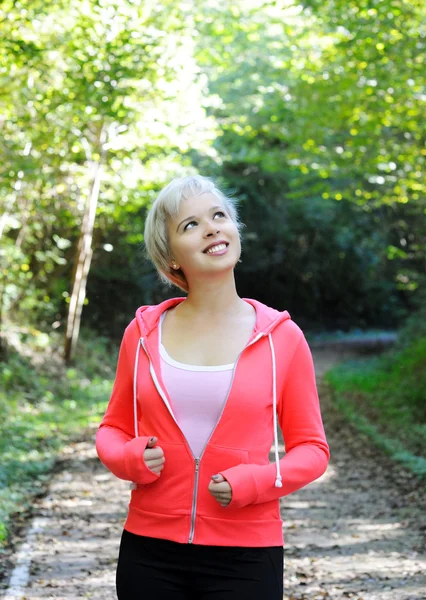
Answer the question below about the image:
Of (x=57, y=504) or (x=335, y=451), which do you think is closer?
(x=57, y=504)

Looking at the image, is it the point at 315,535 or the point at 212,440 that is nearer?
the point at 212,440

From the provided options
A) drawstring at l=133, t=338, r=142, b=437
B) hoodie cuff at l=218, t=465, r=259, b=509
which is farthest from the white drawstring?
hoodie cuff at l=218, t=465, r=259, b=509

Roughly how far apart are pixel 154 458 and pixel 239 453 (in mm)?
242

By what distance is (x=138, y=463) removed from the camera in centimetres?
237

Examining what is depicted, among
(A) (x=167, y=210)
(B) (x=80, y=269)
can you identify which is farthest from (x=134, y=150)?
(A) (x=167, y=210)

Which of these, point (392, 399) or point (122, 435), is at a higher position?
point (122, 435)

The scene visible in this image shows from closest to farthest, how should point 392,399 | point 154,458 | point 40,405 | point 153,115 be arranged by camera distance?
1. point 154,458
2. point 40,405
3. point 392,399
4. point 153,115

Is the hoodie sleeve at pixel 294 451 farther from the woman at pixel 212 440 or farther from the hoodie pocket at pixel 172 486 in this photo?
the hoodie pocket at pixel 172 486

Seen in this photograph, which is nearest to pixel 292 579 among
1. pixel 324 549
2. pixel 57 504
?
pixel 324 549

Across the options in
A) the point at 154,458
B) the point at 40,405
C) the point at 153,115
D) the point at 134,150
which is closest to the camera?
the point at 154,458

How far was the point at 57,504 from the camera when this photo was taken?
816cm

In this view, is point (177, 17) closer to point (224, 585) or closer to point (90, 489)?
point (90, 489)

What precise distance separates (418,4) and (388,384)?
8389 millimetres

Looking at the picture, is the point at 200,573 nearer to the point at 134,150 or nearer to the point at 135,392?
the point at 135,392
